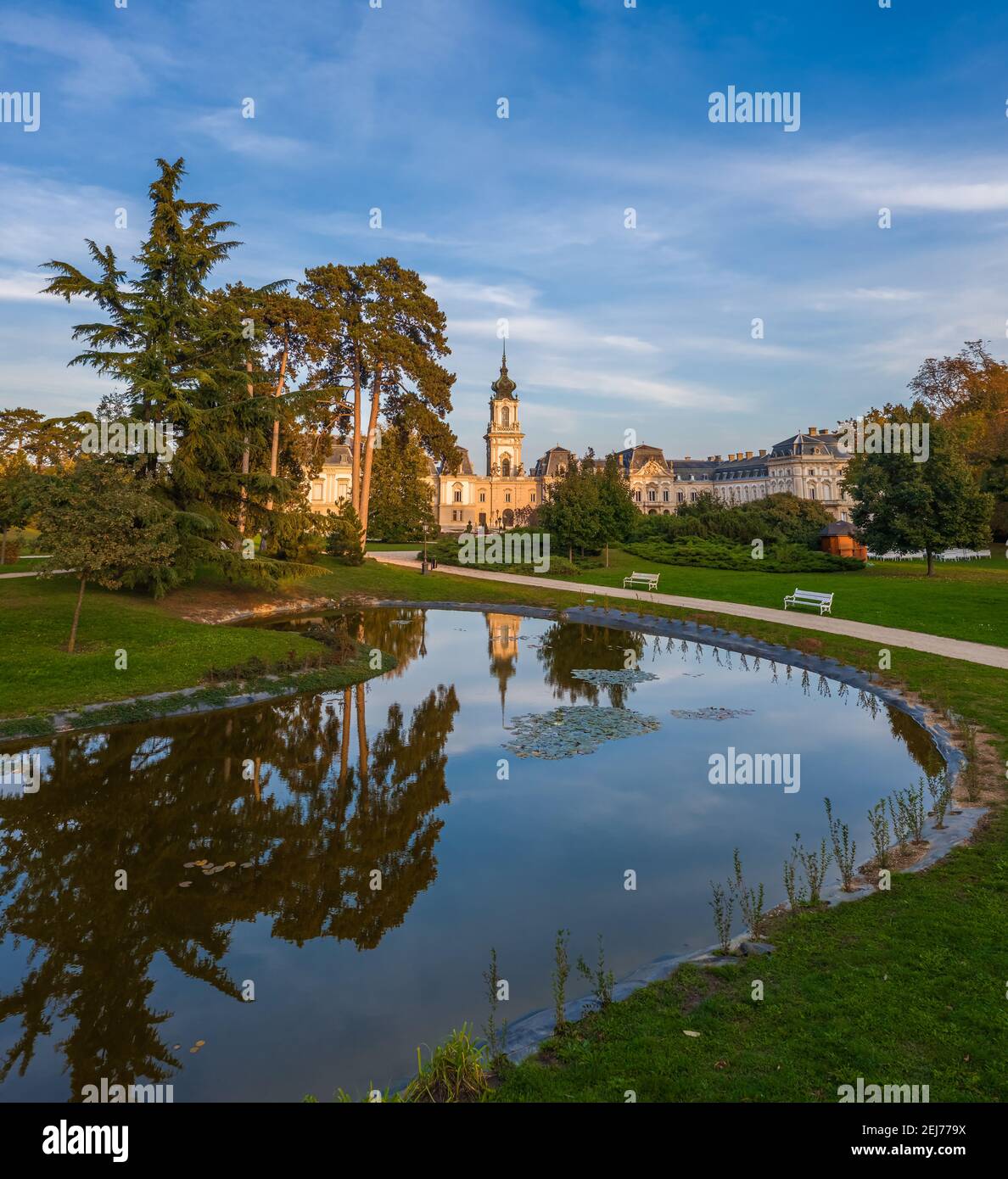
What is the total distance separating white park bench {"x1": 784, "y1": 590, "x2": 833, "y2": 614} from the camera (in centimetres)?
2592

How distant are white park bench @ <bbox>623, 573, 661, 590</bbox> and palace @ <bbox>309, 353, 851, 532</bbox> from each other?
2567 inches

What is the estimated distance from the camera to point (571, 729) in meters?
13.9

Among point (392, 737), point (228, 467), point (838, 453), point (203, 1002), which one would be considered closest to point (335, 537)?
point (228, 467)

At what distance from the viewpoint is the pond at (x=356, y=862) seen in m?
5.68

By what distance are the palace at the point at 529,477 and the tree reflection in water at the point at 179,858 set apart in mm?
89420

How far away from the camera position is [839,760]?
473 inches

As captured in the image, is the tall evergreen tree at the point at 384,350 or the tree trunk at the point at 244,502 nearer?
the tree trunk at the point at 244,502

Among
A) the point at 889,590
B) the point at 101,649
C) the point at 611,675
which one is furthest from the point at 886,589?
the point at 101,649

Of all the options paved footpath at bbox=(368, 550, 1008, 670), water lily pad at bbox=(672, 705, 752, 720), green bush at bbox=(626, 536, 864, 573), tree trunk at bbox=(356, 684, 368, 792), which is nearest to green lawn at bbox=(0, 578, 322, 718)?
tree trunk at bbox=(356, 684, 368, 792)

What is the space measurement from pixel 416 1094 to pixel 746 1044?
91.9 inches

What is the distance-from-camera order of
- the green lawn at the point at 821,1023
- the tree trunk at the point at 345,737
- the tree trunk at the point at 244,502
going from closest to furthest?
the green lawn at the point at 821,1023
the tree trunk at the point at 345,737
the tree trunk at the point at 244,502

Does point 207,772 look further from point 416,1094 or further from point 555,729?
point 416,1094

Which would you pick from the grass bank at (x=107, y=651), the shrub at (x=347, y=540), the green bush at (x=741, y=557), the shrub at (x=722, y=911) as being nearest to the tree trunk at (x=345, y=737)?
the grass bank at (x=107, y=651)

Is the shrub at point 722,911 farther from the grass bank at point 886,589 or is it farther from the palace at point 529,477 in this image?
the palace at point 529,477
